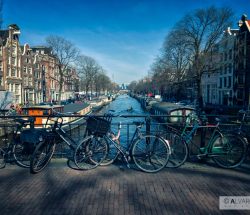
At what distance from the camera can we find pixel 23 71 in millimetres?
42469

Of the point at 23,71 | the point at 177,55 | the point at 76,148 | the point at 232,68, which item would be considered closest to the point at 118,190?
the point at 76,148

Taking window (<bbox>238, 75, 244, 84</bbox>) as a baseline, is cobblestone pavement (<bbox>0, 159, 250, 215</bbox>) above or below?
below

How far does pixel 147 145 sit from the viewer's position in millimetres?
4887

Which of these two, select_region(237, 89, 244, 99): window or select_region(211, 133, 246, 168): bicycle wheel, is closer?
select_region(211, 133, 246, 168): bicycle wheel

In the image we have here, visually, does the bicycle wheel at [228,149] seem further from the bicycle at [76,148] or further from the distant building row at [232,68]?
the distant building row at [232,68]

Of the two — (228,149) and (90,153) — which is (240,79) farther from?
(90,153)

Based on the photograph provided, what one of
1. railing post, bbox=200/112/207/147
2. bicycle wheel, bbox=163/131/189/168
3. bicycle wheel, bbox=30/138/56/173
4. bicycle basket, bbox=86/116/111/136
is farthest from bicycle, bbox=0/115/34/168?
railing post, bbox=200/112/207/147

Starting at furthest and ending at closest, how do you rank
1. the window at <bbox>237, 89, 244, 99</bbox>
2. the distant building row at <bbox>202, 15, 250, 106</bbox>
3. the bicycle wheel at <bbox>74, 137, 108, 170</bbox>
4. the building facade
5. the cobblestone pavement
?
1. the window at <bbox>237, 89, 244, 99</bbox>
2. the building facade
3. the distant building row at <bbox>202, 15, 250, 106</bbox>
4. the bicycle wheel at <bbox>74, 137, 108, 170</bbox>
5. the cobblestone pavement

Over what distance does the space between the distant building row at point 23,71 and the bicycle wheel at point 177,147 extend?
100 feet

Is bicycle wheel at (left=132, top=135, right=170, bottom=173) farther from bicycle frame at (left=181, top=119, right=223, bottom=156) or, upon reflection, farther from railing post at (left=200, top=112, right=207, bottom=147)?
railing post at (left=200, top=112, right=207, bottom=147)

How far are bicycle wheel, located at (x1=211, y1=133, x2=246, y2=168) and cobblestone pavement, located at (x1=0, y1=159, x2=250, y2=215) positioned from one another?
20 centimetres

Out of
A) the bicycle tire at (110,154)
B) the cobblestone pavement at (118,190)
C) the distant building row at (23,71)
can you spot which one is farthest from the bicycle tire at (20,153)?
the distant building row at (23,71)

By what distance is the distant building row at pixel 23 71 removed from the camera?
3625 centimetres

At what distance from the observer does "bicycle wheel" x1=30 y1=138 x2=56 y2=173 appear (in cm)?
462
